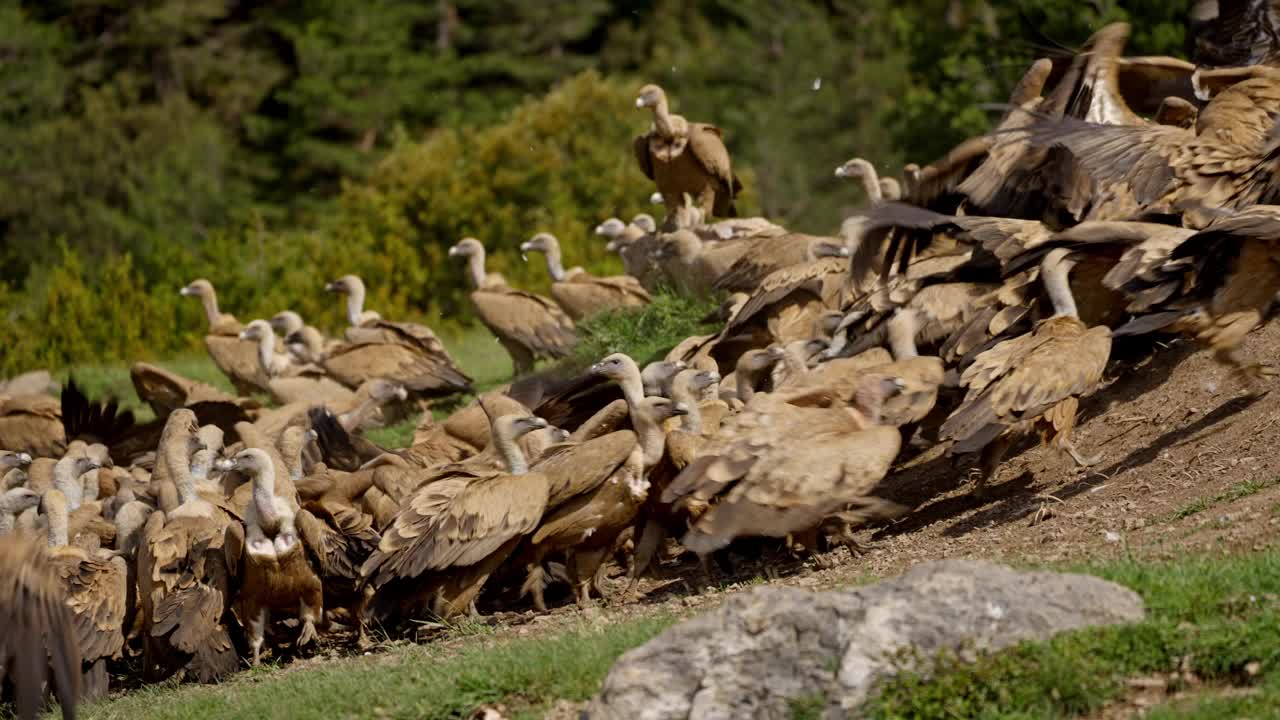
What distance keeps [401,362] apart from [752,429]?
693 cm

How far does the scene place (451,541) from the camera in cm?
790

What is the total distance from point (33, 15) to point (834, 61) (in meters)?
15.7

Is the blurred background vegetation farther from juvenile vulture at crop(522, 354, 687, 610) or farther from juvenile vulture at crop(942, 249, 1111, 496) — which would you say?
juvenile vulture at crop(942, 249, 1111, 496)

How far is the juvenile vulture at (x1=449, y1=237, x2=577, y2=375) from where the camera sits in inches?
556

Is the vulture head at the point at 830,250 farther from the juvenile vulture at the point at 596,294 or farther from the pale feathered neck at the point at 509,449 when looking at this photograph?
the pale feathered neck at the point at 509,449

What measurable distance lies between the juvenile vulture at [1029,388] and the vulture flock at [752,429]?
0.01 meters

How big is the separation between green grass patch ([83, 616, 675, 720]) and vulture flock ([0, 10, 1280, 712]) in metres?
0.51

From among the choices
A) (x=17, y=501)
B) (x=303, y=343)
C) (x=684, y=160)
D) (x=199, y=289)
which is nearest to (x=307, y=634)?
(x=17, y=501)

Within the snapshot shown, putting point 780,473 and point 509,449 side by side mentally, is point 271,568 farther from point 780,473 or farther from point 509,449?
point 780,473

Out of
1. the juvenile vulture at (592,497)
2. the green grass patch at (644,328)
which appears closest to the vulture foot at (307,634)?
the juvenile vulture at (592,497)

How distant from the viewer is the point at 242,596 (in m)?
8.42

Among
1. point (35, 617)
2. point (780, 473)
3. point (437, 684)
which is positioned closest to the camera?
point (437, 684)

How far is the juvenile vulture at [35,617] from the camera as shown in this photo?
709 cm

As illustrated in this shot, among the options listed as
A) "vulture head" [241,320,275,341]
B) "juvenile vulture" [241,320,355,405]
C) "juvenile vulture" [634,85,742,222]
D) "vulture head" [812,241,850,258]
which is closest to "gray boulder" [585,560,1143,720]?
"vulture head" [812,241,850,258]
